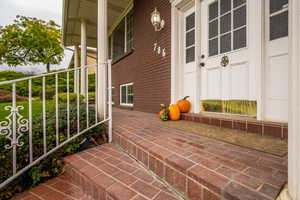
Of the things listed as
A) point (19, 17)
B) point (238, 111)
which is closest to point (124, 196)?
point (238, 111)

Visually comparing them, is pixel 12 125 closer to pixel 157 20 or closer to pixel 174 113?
pixel 174 113

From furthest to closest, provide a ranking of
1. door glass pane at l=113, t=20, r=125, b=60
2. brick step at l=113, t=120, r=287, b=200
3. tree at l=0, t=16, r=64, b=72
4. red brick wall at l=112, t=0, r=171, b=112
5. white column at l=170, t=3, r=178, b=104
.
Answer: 1. tree at l=0, t=16, r=64, b=72
2. door glass pane at l=113, t=20, r=125, b=60
3. red brick wall at l=112, t=0, r=171, b=112
4. white column at l=170, t=3, r=178, b=104
5. brick step at l=113, t=120, r=287, b=200

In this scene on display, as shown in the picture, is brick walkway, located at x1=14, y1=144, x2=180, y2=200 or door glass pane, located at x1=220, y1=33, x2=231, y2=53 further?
door glass pane, located at x1=220, y1=33, x2=231, y2=53

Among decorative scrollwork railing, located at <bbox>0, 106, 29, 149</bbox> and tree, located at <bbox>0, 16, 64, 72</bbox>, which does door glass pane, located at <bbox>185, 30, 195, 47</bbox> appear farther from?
tree, located at <bbox>0, 16, 64, 72</bbox>

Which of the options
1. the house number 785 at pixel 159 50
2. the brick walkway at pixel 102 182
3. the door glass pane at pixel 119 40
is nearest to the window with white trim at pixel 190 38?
the house number 785 at pixel 159 50

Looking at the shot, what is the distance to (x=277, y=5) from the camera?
65.1 inches

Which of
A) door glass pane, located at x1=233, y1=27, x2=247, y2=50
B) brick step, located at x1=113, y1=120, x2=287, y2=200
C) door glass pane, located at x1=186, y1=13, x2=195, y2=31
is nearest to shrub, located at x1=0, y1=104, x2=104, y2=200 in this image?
brick step, located at x1=113, y1=120, x2=287, y2=200

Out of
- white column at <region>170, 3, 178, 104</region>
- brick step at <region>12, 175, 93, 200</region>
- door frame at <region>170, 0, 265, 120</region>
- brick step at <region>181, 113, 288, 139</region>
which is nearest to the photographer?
brick step at <region>12, 175, 93, 200</region>

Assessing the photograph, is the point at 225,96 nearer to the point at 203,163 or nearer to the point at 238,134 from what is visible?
the point at 238,134

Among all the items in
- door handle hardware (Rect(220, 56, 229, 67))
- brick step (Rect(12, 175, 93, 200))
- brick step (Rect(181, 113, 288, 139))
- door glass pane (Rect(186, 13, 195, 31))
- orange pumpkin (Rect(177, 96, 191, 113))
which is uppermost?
door glass pane (Rect(186, 13, 195, 31))

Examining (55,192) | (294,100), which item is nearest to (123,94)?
(55,192)

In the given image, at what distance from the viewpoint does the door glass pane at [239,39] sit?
194 centimetres

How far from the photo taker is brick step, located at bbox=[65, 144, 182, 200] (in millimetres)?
1000

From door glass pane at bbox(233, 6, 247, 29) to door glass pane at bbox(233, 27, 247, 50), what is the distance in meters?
0.09
